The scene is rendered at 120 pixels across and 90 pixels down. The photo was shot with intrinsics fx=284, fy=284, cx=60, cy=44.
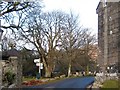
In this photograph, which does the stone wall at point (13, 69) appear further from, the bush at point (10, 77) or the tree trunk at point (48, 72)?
Answer: the tree trunk at point (48, 72)

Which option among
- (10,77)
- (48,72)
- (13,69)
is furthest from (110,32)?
(13,69)

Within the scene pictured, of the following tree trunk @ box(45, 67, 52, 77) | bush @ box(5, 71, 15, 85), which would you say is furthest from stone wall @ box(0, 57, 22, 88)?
tree trunk @ box(45, 67, 52, 77)

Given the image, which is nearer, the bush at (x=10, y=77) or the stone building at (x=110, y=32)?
the bush at (x=10, y=77)

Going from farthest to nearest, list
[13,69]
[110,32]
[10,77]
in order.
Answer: [110,32], [10,77], [13,69]

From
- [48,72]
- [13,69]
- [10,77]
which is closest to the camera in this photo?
[13,69]

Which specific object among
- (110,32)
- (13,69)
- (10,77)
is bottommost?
(10,77)

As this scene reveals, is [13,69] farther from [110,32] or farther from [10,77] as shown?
[110,32]

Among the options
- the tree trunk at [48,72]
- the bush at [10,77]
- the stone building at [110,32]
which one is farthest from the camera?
the tree trunk at [48,72]

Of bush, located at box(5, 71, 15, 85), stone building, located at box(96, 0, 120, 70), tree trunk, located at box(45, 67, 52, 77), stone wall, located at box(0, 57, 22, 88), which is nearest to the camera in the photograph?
stone wall, located at box(0, 57, 22, 88)

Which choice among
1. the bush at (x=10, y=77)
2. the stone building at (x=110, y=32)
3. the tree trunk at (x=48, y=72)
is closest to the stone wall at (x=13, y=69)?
the bush at (x=10, y=77)

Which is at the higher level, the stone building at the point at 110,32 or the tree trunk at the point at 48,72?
the stone building at the point at 110,32

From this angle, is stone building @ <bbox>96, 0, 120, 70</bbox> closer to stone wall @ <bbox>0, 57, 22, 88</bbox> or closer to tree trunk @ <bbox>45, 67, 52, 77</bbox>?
tree trunk @ <bbox>45, 67, 52, 77</bbox>

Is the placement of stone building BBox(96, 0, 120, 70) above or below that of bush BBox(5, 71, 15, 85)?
above

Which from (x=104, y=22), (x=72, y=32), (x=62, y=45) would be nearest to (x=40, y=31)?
(x=104, y=22)
